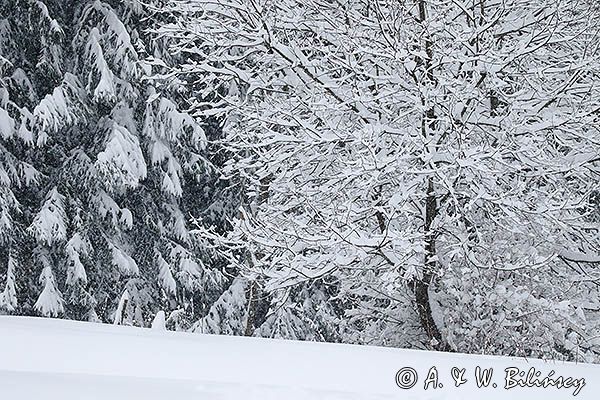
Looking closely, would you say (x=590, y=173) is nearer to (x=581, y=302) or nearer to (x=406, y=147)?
(x=581, y=302)

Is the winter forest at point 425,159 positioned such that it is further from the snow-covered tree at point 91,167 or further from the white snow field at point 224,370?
the snow-covered tree at point 91,167

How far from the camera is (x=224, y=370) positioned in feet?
7.99

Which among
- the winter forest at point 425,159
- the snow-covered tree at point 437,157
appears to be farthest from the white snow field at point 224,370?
the snow-covered tree at point 437,157

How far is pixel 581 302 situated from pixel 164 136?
684 cm

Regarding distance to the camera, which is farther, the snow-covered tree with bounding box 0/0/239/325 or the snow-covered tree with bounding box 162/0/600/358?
the snow-covered tree with bounding box 0/0/239/325

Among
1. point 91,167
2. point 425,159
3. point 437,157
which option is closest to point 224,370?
point 425,159

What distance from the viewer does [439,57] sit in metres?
5.34

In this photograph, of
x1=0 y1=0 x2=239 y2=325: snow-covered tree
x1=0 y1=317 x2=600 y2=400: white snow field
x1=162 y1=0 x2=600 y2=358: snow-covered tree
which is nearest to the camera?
x1=0 y1=317 x2=600 y2=400: white snow field

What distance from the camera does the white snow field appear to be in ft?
7.19

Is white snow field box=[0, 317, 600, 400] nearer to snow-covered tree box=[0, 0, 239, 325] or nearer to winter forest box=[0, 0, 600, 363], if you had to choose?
winter forest box=[0, 0, 600, 363]

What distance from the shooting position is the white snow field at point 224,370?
219cm

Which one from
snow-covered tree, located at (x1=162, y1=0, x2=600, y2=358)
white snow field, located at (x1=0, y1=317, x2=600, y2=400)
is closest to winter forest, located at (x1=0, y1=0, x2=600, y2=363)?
snow-covered tree, located at (x1=162, y1=0, x2=600, y2=358)

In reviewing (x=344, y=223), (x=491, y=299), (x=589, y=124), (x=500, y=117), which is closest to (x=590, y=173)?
(x=589, y=124)

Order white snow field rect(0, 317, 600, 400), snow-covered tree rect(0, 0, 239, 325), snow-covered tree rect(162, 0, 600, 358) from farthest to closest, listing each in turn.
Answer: snow-covered tree rect(0, 0, 239, 325)
snow-covered tree rect(162, 0, 600, 358)
white snow field rect(0, 317, 600, 400)
